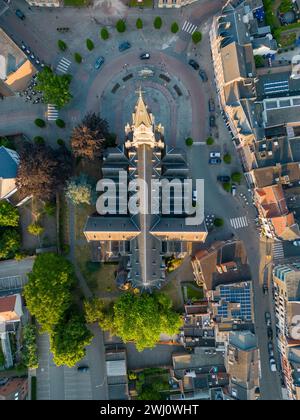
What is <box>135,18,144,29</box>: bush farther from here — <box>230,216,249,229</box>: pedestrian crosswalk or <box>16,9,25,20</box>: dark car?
<box>230,216,249,229</box>: pedestrian crosswalk

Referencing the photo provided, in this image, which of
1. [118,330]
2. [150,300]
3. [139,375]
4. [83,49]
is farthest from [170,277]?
[83,49]

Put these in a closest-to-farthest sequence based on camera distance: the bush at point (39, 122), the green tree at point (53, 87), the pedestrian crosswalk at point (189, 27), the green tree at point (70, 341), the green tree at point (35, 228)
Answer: the green tree at point (70, 341) < the green tree at point (53, 87) < the green tree at point (35, 228) < the bush at point (39, 122) < the pedestrian crosswalk at point (189, 27)

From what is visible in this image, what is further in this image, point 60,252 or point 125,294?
point 60,252

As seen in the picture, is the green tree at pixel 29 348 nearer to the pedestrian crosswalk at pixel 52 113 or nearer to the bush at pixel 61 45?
the pedestrian crosswalk at pixel 52 113

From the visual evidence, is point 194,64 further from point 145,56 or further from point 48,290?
point 48,290

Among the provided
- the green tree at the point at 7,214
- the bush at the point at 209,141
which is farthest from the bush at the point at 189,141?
the green tree at the point at 7,214

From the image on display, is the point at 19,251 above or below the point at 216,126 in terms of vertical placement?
below
